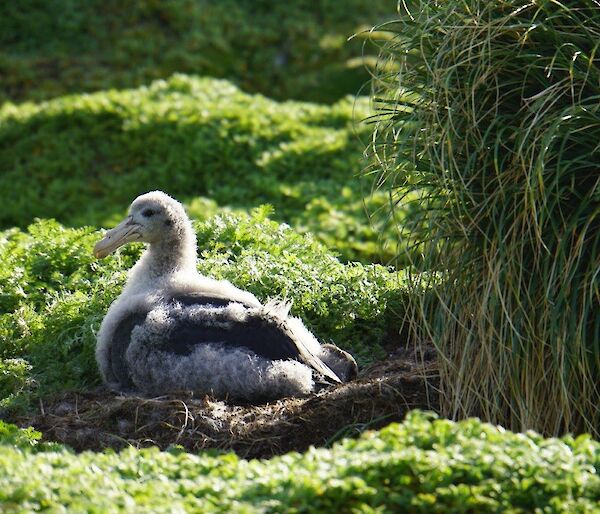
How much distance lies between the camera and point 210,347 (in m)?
6.05

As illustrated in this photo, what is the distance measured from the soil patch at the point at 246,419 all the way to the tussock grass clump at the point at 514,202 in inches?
15.0

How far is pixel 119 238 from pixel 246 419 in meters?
1.61

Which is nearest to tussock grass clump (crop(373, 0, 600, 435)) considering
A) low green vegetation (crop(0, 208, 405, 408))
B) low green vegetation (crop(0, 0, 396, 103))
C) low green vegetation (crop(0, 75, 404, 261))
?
low green vegetation (crop(0, 208, 405, 408))

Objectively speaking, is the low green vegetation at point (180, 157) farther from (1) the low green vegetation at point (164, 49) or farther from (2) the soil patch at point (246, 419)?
(2) the soil patch at point (246, 419)

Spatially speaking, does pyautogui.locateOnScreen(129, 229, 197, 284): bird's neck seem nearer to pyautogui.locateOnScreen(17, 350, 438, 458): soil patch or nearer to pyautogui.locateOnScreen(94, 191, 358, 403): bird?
pyautogui.locateOnScreen(94, 191, 358, 403): bird

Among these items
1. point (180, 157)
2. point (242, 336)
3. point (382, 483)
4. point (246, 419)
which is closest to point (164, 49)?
point (180, 157)

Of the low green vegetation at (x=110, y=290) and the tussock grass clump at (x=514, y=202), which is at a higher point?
the tussock grass clump at (x=514, y=202)

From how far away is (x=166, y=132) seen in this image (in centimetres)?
1236

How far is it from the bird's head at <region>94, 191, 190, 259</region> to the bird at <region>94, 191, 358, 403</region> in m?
0.34

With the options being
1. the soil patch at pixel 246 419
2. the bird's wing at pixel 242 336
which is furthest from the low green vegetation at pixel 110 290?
the bird's wing at pixel 242 336

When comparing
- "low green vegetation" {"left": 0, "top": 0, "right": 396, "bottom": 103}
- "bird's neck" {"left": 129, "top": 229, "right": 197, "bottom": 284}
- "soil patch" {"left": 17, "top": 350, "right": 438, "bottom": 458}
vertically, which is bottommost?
"soil patch" {"left": 17, "top": 350, "right": 438, "bottom": 458}

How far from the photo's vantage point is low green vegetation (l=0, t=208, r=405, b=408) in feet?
22.2

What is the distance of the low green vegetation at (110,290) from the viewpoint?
6.77 meters

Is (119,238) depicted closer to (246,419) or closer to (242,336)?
(242,336)
